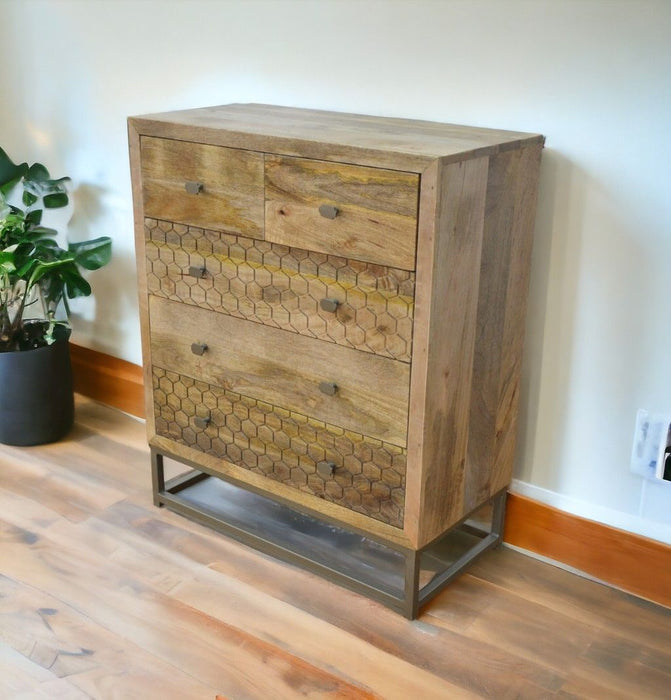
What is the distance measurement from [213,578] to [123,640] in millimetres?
248

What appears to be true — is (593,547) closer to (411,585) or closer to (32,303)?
(411,585)

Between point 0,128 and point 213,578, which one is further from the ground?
point 0,128

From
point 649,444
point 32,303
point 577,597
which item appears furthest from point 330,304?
point 32,303

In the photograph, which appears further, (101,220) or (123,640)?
(101,220)

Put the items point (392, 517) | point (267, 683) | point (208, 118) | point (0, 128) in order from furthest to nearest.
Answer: point (0, 128), point (208, 118), point (392, 517), point (267, 683)

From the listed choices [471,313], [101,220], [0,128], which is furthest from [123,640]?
[0,128]

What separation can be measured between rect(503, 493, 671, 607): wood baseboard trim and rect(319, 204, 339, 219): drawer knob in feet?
2.55

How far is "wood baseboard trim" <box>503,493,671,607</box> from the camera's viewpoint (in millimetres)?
1871

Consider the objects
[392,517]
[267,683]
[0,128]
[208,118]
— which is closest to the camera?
[267,683]

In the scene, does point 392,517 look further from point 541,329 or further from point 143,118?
point 143,118

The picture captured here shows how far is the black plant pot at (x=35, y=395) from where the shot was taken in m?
2.42

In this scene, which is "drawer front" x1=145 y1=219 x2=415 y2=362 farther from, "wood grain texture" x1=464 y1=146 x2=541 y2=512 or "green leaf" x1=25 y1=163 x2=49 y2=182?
"green leaf" x1=25 y1=163 x2=49 y2=182

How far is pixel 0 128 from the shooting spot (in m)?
2.87

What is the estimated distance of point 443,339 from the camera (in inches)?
65.3
